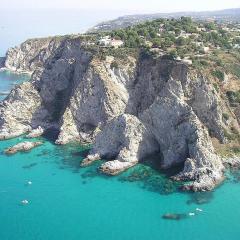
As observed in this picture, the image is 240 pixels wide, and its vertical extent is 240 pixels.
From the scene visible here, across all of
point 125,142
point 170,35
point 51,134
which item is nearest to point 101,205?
point 125,142

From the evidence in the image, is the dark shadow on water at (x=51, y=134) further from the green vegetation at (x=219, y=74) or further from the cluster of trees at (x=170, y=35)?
the green vegetation at (x=219, y=74)

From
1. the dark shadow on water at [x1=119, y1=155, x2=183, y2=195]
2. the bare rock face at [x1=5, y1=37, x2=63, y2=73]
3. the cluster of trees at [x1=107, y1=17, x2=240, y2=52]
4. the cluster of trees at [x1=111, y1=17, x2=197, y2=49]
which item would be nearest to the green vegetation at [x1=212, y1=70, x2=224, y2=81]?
the cluster of trees at [x1=107, y1=17, x2=240, y2=52]

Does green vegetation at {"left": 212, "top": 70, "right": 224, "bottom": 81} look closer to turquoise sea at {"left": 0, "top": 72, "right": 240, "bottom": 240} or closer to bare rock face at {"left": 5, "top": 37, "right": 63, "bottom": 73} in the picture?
turquoise sea at {"left": 0, "top": 72, "right": 240, "bottom": 240}

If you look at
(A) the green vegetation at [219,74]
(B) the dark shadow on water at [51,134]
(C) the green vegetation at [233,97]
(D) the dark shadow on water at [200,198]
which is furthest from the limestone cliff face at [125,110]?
(A) the green vegetation at [219,74]

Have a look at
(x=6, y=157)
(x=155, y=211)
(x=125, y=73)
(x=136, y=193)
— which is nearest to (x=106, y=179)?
(x=136, y=193)

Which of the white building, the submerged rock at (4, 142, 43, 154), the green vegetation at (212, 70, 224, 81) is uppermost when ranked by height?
the white building
